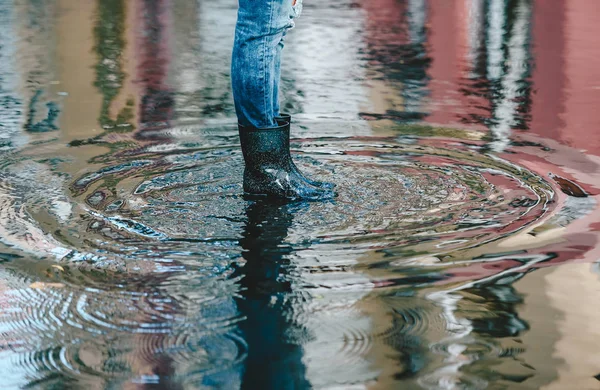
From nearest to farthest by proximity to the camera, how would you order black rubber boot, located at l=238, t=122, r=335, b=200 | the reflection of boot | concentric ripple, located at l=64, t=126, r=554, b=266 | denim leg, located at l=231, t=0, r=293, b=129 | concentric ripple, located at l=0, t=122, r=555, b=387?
the reflection of boot, concentric ripple, located at l=0, t=122, r=555, b=387, concentric ripple, located at l=64, t=126, r=554, b=266, denim leg, located at l=231, t=0, r=293, b=129, black rubber boot, located at l=238, t=122, r=335, b=200

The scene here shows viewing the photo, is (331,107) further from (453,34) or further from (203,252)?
(453,34)

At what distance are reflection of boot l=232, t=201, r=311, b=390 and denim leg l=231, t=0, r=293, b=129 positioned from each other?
487 mm

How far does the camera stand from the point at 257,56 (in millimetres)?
3836

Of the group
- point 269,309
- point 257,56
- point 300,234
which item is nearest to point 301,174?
point 257,56

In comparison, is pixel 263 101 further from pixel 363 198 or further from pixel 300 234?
pixel 300 234

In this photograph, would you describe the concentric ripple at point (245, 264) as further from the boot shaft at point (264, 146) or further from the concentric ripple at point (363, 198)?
the boot shaft at point (264, 146)

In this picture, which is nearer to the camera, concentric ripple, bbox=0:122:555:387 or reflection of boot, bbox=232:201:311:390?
reflection of boot, bbox=232:201:311:390

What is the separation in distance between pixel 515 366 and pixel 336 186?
1784mm

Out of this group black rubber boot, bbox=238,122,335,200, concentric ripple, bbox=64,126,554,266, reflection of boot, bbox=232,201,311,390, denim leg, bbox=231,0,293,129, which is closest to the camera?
reflection of boot, bbox=232,201,311,390

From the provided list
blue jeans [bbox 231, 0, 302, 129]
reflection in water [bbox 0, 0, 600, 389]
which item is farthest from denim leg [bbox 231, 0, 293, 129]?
reflection in water [bbox 0, 0, 600, 389]

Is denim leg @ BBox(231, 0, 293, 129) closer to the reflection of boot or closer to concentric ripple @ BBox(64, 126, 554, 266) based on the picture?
concentric ripple @ BBox(64, 126, 554, 266)

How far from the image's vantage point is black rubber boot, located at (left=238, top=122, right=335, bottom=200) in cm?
389

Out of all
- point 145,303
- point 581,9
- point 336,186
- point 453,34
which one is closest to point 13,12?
point 453,34

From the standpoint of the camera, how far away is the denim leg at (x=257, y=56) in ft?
12.4
